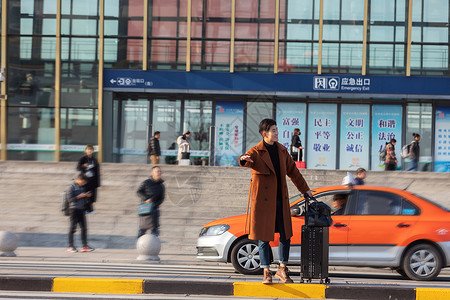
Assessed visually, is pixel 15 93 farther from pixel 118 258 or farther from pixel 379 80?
pixel 118 258

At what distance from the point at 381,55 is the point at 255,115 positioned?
5686 mm

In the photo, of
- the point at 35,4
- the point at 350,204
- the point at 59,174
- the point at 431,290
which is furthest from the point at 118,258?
the point at 35,4

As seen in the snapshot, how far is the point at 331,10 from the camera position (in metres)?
31.8

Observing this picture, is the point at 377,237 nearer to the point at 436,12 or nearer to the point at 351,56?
the point at 351,56

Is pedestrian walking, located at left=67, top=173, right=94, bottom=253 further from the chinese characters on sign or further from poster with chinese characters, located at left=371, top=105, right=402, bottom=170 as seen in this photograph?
poster with chinese characters, located at left=371, top=105, right=402, bottom=170

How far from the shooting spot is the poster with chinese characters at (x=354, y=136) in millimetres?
31641

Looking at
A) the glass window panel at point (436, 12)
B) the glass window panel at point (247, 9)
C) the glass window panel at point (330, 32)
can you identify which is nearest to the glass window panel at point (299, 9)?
Result: the glass window panel at point (330, 32)

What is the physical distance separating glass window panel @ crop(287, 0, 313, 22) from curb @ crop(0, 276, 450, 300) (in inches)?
975

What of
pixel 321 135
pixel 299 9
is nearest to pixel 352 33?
pixel 299 9

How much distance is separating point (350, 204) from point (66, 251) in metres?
6.06

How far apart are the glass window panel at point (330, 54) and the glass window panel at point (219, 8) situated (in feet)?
13.9

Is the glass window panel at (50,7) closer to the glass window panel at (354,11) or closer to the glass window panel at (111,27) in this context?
the glass window panel at (111,27)

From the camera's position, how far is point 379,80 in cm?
3109

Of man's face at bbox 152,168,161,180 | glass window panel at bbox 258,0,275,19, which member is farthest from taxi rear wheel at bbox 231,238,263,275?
glass window panel at bbox 258,0,275,19
